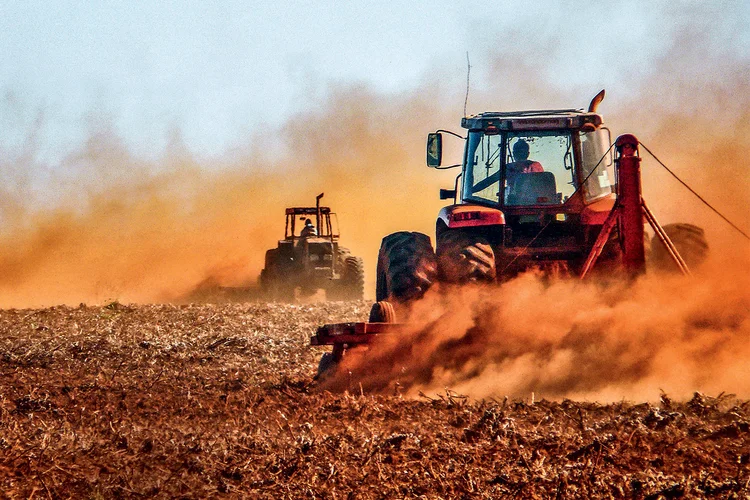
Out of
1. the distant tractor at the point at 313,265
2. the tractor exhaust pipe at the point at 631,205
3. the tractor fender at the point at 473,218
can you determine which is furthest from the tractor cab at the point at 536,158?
the distant tractor at the point at 313,265

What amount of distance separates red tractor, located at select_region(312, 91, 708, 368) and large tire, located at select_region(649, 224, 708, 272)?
1 cm

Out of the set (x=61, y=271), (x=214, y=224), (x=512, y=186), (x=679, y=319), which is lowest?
(x=679, y=319)

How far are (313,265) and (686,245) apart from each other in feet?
53.5

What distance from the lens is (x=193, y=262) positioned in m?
31.7

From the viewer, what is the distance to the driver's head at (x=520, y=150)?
10367mm

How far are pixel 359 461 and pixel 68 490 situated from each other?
1572 millimetres

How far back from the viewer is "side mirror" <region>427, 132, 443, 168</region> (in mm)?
9820

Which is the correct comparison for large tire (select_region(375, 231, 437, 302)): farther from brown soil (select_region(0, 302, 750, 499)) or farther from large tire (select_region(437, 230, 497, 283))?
brown soil (select_region(0, 302, 750, 499))

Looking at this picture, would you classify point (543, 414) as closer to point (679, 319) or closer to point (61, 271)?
point (679, 319)

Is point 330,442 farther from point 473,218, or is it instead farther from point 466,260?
point 473,218

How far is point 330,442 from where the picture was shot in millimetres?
6266

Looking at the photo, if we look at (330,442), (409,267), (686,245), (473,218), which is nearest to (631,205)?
(686,245)

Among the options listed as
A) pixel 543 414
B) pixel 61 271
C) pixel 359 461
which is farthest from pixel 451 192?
pixel 61 271

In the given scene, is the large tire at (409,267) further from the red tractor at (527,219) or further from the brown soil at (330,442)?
the brown soil at (330,442)
